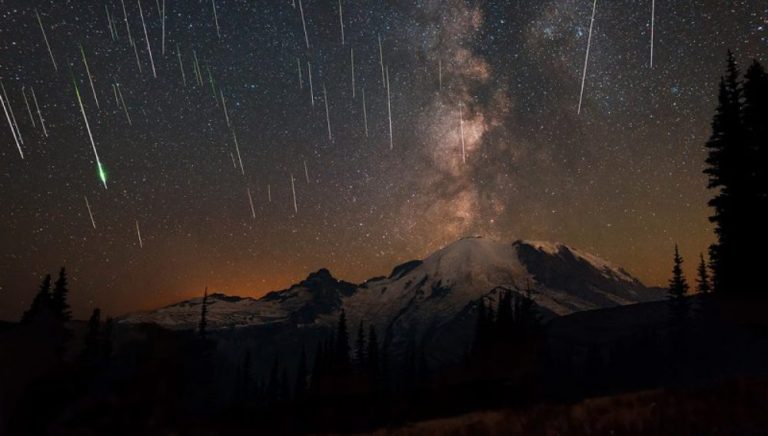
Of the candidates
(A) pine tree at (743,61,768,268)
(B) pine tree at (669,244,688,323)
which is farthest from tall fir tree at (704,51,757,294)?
(B) pine tree at (669,244,688,323)

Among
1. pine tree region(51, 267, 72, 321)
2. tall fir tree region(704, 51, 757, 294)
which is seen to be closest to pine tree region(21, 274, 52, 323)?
pine tree region(51, 267, 72, 321)

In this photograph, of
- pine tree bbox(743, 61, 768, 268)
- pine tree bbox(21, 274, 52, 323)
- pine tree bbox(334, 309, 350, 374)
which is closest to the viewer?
pine tree bbox(743, 61, 768, 268)

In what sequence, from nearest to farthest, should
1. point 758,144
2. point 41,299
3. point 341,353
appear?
point 758,144 → point 41,299 → point 341,353

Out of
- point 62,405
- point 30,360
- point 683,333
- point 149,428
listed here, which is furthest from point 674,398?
point 683,333

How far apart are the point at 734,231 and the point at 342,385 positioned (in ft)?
178

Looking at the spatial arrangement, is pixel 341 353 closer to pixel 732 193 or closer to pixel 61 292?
pixel 61 292

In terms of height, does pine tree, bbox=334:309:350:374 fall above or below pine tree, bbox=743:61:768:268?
below

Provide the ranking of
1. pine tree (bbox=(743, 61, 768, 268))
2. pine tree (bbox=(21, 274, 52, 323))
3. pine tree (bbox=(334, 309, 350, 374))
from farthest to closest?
pine tree (bbox=(334, 309, 350, 374)) → pine tree (bbox=(21, 274, 52, 323)) → pine tree (bbox=(743, 61, 768, 268))

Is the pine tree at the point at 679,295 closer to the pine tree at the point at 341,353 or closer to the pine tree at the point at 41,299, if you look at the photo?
the pine tree at the point at 341,353

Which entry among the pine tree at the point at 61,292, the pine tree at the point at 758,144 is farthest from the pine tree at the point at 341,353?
the pine tree at the point at 758,144

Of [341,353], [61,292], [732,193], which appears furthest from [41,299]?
[732,193]

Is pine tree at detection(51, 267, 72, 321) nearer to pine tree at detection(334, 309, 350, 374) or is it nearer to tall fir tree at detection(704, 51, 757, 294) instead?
pine tree at detection(334, 309, 350, 374)

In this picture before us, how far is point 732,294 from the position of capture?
66.5 feet

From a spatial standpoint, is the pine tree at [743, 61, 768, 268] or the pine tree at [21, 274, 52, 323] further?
the pine tree at [21, 274, 52, 323]
